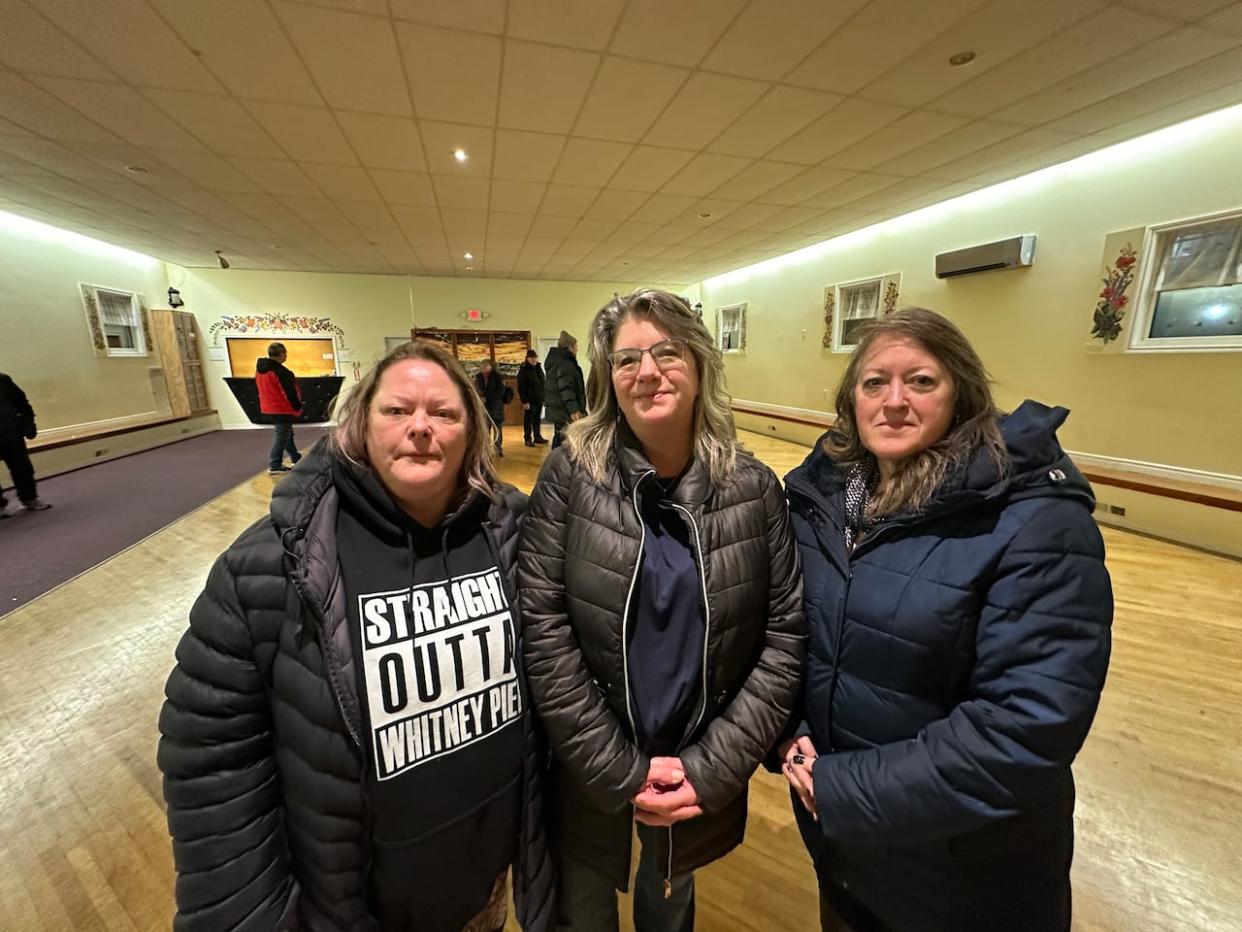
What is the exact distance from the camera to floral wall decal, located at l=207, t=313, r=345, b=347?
30.7 ft

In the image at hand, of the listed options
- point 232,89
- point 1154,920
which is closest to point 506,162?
point 232,89

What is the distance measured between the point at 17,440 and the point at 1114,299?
9891 mm

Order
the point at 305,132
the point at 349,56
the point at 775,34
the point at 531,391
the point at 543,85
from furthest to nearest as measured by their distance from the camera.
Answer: the point at 531,391, the point at 305,132, the point at 543,85, the point at 349,56, the point at 775,34

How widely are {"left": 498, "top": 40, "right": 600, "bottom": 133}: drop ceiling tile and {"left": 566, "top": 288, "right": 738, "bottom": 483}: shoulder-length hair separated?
2590 millimetres

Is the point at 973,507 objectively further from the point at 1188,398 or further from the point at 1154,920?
the point at 1188,398

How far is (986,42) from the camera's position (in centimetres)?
260

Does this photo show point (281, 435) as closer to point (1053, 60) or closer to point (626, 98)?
point (626, 98)

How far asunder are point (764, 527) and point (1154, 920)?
5.33 ft

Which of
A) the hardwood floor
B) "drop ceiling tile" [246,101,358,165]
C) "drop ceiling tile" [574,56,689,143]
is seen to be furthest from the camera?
"drop ceiling tile" [246,101,358,165]

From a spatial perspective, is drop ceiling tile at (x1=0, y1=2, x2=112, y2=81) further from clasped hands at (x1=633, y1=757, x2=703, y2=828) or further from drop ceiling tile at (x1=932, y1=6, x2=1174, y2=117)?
drop ceiling tile at (x1=932, y1=6, x2=1174, y2=117)

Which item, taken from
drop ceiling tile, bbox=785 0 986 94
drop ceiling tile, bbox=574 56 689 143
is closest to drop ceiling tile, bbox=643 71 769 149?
drop ceiling tile, bbox=574 56 689 143

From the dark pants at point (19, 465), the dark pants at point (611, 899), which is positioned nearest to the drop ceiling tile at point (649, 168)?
the dark pants at point (611, 899)

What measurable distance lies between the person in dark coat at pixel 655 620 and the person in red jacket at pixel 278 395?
5.92 metres

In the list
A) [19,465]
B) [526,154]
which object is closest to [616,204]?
[526,154]
